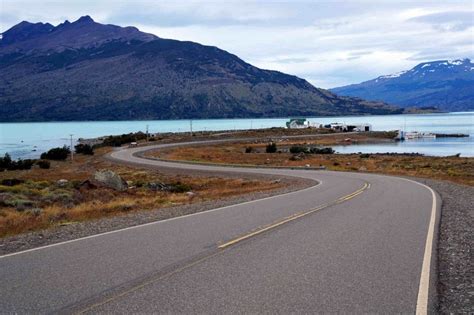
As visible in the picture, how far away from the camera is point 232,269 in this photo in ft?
28.2

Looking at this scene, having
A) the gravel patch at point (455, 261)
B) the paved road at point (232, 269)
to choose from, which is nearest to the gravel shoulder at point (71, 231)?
the paved road at point (232, 269)

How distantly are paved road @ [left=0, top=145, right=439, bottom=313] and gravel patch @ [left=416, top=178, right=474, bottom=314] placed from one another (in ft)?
0.82

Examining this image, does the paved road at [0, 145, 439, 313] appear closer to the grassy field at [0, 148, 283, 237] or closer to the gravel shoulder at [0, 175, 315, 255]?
the gravel shoulder at [0, 175, 315, 255]

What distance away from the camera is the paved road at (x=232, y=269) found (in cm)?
683

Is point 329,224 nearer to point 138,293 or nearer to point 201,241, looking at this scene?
point 201,241

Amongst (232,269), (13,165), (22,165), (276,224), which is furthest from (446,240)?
(13,165)

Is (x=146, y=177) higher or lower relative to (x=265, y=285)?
lower

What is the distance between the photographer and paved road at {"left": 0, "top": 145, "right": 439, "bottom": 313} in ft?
22.4

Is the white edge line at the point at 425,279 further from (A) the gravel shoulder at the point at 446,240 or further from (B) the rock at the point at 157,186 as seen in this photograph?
(B) the rock at the point at 157,186

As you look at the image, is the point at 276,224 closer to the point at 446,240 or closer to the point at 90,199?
the point at 446,240

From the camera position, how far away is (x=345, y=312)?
6.52 metres

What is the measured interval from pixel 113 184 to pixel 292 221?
18837 millimetres

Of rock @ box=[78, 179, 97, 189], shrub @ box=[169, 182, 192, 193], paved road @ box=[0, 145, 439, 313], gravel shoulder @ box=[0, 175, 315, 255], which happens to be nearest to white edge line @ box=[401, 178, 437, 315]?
paved road @ box=[0, 145, 439, 313]

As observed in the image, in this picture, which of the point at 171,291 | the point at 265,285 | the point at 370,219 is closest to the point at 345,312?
the point at 265,285
